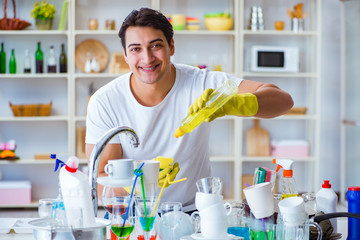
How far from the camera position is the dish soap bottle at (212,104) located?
179 centimetres

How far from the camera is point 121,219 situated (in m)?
1.53

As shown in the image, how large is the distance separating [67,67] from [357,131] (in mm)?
2805

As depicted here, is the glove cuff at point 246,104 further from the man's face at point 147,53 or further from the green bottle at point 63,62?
the green bottle at point 63,62

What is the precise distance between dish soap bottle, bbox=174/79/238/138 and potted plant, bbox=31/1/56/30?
11.5 ft

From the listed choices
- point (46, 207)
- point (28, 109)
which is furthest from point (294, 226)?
point (28, 109)

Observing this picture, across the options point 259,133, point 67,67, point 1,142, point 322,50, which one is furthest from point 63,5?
point 322,50

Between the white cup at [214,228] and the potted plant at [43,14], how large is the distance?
3.94m

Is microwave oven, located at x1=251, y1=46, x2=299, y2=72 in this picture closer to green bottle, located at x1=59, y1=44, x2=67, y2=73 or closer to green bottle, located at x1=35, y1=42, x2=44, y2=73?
green bottle, located at x1=59, y1=44, x2=67, y2=73

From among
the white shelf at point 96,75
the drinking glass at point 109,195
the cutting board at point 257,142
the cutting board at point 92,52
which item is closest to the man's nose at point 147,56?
the drinking glass at point 109,195

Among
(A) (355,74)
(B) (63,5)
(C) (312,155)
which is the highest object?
(B) (63,5)

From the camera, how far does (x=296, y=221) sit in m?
1.46

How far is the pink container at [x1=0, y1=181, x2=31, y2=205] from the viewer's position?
16.2ft

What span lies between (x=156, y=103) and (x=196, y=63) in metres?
3.07

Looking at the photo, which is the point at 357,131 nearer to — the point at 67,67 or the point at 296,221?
the point at 67,67
